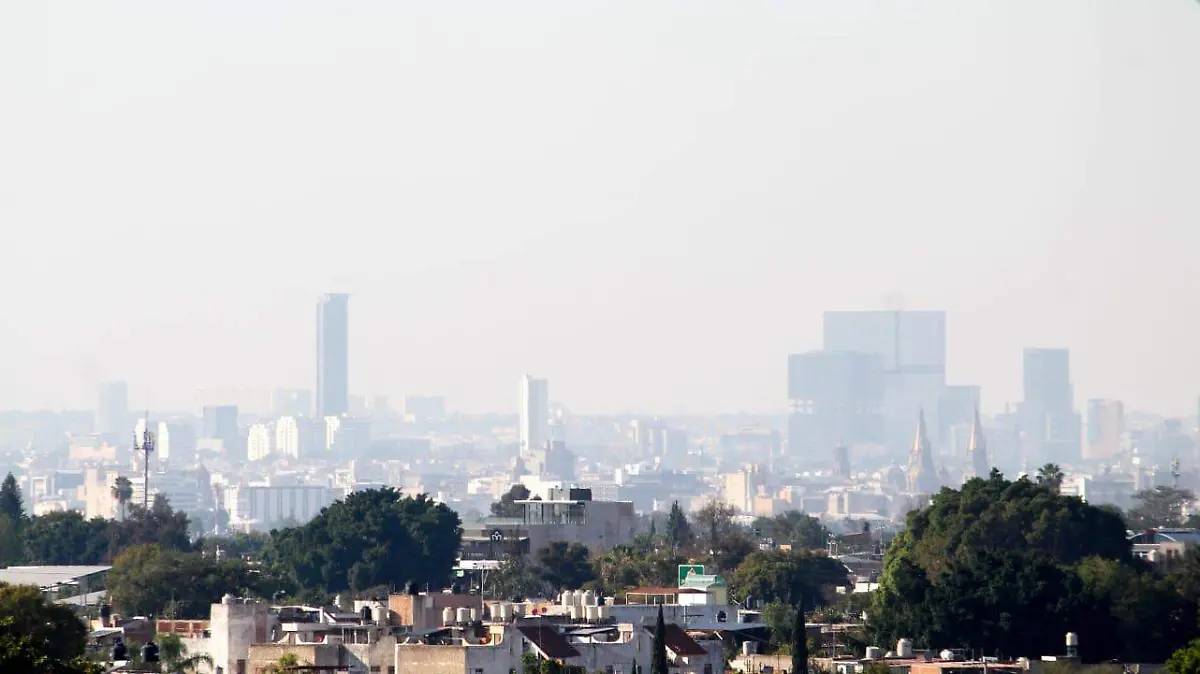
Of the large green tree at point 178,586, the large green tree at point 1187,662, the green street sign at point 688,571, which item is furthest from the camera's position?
the green street sign at point 688,571

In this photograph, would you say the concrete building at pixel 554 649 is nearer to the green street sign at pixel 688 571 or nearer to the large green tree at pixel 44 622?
the large green tree at pixel 44 622

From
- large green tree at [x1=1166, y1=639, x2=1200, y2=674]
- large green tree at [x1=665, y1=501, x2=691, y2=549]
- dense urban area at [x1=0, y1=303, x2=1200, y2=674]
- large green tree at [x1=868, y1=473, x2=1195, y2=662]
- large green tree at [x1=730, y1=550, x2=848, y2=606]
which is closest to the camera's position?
large green tree at [x1=1166, y1=639, x2=1200, y2=674]

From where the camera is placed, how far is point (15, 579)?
67.7 m

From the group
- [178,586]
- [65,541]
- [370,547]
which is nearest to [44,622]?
[178,586]

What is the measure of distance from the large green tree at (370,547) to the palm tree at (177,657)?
105 feet

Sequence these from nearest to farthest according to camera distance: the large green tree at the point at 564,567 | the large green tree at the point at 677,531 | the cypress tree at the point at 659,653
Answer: the cypress tree at the point at 659,653, the large green tree at the point at 564,567, the large green tree at the point at 677,531

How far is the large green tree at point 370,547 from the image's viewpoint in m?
79.8

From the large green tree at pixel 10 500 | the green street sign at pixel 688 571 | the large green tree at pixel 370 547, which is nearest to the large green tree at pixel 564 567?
the large green tree at pixel 370 547

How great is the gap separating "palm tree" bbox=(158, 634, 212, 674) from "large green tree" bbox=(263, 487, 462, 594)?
105ft

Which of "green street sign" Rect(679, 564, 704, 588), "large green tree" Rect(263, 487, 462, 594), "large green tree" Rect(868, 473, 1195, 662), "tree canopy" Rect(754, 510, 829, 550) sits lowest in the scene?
"large green tree" Rect(868, 473, 1195, 662)

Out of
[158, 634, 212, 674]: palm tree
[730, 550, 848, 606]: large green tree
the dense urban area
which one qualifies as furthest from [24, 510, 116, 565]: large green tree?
[158, 634, 212, 674]: palm tree

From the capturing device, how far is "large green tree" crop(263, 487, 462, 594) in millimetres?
79750

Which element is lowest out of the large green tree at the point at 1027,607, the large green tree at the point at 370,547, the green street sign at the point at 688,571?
the large green tree at the point at 1027,607

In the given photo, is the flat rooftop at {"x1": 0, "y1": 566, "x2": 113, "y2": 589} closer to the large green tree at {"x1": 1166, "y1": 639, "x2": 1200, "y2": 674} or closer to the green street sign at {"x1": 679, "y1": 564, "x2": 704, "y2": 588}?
the green street sign at {"x1": 679, "y1": 564, "x2": 704, "y2": 588}
